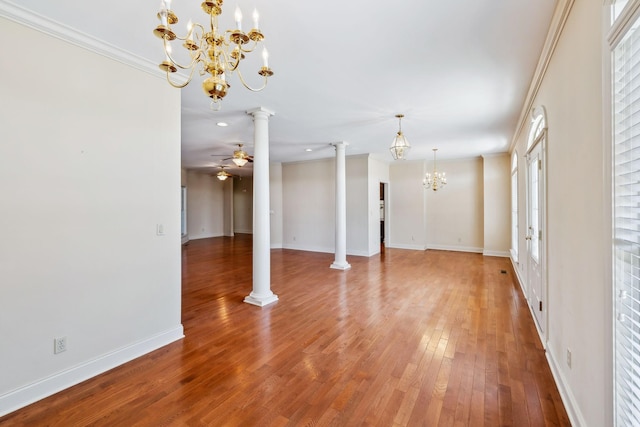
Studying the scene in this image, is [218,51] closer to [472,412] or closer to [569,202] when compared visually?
[569,202]

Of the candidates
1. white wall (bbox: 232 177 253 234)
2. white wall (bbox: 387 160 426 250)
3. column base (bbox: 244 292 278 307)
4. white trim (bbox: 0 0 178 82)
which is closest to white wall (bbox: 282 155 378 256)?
white wall (bbox: 387 160 426 250)

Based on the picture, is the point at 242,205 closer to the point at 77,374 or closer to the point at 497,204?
the point at 497,204

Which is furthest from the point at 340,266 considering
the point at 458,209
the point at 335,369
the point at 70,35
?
the point at 70,35

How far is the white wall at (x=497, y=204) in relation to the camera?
735cm

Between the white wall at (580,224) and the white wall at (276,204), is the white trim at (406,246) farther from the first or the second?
the white wall at (580,224)

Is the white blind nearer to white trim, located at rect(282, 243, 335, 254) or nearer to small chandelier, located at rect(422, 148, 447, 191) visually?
small chandelier, located at rect(422, 148, 447, 191)

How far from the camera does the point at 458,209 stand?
27.3 ft

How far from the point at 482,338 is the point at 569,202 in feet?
5.78

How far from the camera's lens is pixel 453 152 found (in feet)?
24.0

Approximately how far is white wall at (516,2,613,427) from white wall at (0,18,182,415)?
3.31 m

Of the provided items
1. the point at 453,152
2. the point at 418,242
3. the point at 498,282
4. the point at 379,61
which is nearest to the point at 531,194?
the point at 498,282

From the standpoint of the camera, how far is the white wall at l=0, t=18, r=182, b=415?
2.00 meters

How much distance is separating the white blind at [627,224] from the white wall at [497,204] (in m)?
6.98

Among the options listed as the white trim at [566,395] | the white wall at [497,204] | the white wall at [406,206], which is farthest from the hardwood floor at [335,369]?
the white wall at [406,206]
